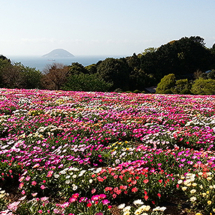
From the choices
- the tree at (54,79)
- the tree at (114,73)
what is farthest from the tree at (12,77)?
the tree at (114,73)

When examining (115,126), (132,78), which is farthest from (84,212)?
(132,78)

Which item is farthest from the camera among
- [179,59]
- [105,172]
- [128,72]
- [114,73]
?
[179,59]

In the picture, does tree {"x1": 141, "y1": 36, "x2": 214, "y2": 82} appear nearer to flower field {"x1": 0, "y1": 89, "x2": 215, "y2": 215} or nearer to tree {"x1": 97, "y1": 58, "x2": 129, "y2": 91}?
tree {"x1": 97, "y1": 58, "x2": 129, "y2": 91}

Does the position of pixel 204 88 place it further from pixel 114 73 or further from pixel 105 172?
pixel 105 172

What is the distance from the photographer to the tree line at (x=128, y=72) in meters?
34.2

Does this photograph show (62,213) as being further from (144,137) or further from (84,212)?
(144,137)

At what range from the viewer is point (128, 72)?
51.2m

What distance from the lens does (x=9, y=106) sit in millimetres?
11203

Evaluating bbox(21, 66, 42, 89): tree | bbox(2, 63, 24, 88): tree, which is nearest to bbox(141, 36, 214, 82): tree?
bbox(21, 66, 42, 89): tree

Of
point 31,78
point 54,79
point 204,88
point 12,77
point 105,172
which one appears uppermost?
point 12,77

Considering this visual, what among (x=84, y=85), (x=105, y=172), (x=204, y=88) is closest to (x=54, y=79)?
(x=84, y=85)

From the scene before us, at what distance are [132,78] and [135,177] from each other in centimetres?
5296

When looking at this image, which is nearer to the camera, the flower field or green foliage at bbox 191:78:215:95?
the flower field

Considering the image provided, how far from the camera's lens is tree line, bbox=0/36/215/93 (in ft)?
112
